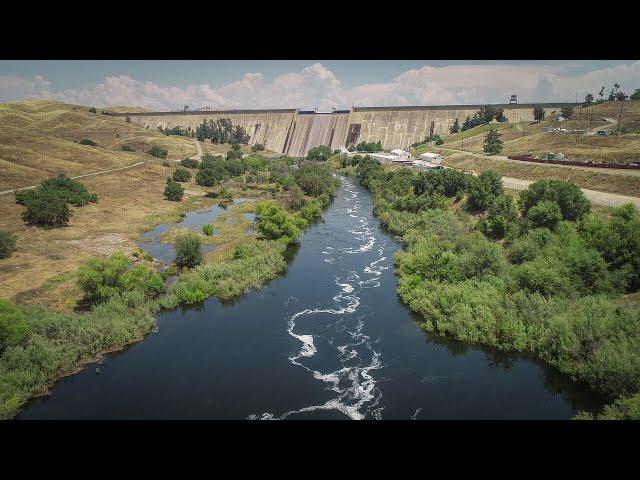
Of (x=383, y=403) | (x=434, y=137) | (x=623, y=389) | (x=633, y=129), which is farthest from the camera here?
(x=434, y=137)

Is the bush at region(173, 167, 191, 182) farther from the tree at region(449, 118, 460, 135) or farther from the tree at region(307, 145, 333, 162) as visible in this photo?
the tree at region(449, 118, 460, 135)

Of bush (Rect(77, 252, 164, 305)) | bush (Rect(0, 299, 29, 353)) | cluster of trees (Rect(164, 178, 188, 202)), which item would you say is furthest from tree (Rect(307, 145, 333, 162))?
bush (Rect(0, 299, 29, 353))

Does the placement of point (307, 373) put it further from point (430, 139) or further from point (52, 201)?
point (430, 139)

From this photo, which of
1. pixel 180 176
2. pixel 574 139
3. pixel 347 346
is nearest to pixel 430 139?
pixel 574 139

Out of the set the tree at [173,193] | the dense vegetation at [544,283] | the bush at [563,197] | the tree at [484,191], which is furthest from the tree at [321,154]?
the bush at [563,197]

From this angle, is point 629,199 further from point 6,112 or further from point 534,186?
point 6,112
